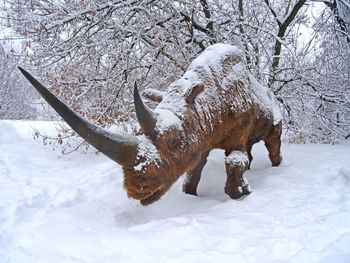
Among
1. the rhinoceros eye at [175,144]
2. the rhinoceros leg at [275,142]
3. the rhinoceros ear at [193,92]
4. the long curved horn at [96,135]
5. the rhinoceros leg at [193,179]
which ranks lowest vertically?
the rhinoceros leg at [193,179]

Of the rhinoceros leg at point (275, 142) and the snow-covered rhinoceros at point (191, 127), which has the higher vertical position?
the snow-covered rhinoceros at point (191, 127)

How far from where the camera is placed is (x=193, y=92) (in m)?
2.69

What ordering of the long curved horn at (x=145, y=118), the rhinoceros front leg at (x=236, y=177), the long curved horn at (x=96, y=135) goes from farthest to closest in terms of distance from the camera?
the rhinoceros front leg at (x=236, y=177) < the long curved horn at (x=145, y=118) < the long curved horn at (x=96, y=135)

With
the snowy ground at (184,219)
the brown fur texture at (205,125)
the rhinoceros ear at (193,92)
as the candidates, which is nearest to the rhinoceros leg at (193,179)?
the brown fur texture at (205,125)

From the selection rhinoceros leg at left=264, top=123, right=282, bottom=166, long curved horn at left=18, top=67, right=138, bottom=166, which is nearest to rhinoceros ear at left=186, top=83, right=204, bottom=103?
long curved horn at left=18, top=67, right=138, bottom=166

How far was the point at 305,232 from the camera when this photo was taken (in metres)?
2.02

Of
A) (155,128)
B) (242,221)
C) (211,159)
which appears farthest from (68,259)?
(211,159)

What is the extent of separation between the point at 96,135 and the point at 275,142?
3.51m

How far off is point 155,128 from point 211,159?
3099 mm

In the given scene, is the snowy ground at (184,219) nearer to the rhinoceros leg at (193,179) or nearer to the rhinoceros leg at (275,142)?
the rhinoceros leg at (193,179)

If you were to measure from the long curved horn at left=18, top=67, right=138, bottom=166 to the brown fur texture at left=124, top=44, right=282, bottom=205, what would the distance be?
122 mm

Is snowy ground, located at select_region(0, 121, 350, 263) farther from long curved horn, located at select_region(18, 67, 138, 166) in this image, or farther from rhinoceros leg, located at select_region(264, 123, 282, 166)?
long curved horn, located at select_region(18, 67, 138, 166)

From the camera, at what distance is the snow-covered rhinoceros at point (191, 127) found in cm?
196

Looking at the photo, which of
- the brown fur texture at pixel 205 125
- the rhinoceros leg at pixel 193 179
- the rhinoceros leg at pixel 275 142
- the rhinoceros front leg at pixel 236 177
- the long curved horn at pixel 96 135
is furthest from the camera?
the rhinoceros leg at pixel 275 142
